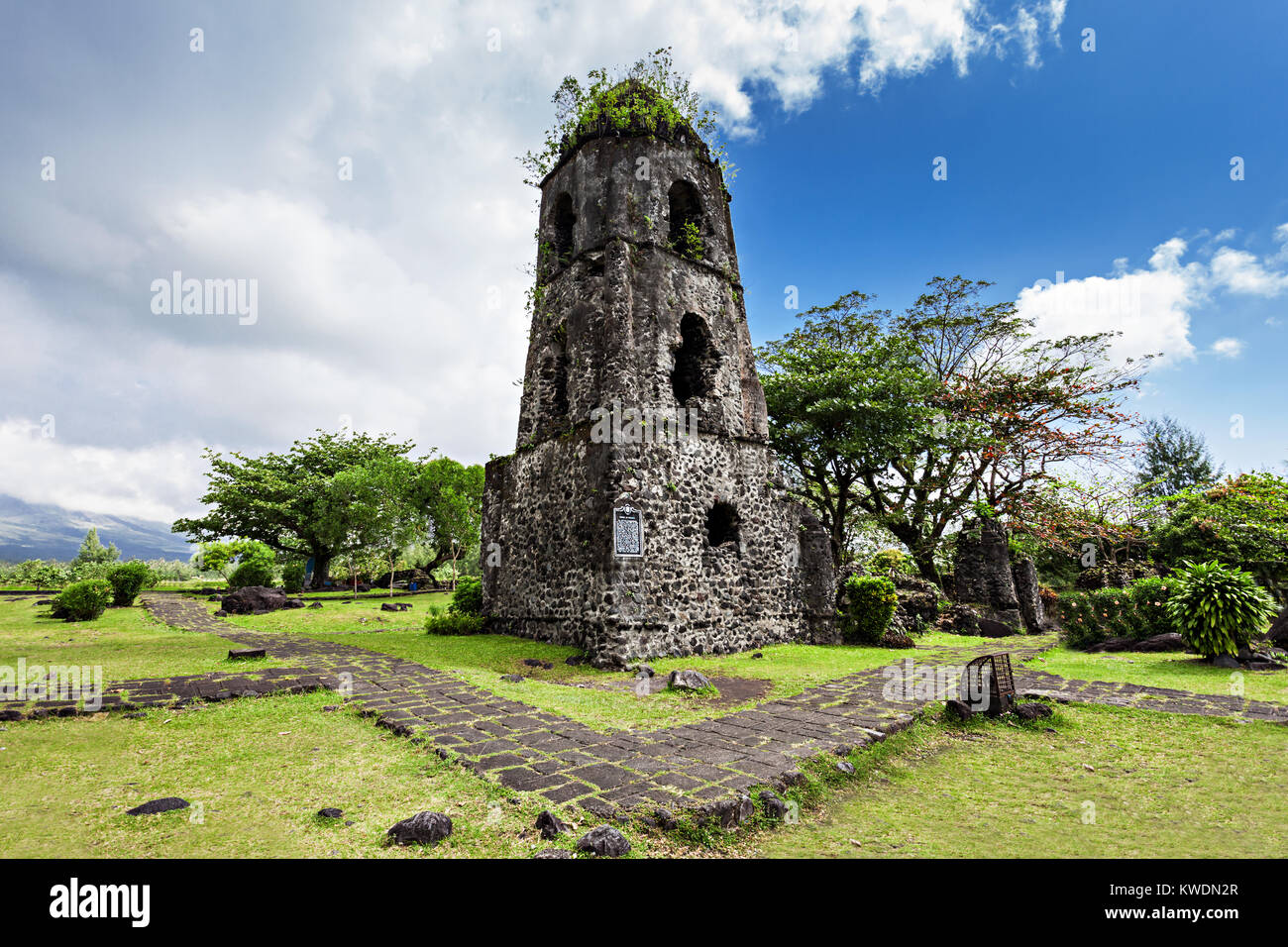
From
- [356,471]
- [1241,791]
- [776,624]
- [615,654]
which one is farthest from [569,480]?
[356,471]

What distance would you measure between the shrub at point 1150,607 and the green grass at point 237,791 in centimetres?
1302

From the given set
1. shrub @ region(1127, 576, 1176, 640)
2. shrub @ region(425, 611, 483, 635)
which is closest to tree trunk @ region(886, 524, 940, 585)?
shrub @ region(1127, 576, 1176, 640)

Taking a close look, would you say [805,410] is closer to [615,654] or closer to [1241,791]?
[615,654]

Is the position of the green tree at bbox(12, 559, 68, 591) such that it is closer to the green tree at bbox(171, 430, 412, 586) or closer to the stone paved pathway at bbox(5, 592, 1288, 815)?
the green tree at bbox(171, 430, 412, 586)

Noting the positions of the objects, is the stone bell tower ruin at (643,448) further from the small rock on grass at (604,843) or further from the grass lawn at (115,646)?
the small rock on grass at (604,843)

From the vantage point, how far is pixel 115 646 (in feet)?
34.2

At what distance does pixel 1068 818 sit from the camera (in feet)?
12.6

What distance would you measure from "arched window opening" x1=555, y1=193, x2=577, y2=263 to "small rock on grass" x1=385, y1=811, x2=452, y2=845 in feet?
42.3

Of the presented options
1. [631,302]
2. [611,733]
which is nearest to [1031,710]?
[611,733]

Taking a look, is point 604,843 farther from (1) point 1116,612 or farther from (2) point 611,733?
(1) point 1116,612

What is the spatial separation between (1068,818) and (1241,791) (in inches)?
62.3

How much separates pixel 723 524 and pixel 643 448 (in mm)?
2841

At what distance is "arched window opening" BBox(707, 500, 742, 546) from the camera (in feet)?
40.8

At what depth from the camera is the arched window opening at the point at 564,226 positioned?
14.2 metres
